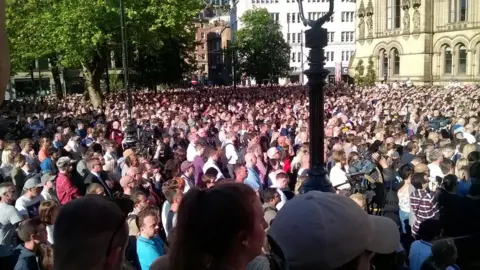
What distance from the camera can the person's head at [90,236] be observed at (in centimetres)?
230

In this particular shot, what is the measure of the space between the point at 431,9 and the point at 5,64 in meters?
56.4

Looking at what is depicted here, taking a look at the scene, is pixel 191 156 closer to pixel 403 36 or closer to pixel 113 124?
pixel 113 124

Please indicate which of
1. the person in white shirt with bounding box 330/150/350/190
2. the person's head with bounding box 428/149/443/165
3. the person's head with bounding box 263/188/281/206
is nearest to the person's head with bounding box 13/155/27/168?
the person's head with bounding box 263/188/281/206

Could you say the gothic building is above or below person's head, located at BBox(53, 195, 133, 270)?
above

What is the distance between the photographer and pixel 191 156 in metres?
11.1

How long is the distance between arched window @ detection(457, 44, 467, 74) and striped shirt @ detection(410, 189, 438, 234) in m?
48.1

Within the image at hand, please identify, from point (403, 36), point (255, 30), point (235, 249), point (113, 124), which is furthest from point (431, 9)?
point (235, 249)

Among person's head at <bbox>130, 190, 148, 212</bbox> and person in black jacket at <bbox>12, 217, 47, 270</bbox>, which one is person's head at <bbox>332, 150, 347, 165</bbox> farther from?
person in black jacket at <bbox>12, 217, 47, 270</bbox>

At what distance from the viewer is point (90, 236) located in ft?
7.55

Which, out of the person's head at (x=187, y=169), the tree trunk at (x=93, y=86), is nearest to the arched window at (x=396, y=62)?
the tree trunk at (x=93, y=86)

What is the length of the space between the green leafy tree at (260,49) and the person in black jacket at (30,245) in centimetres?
6779

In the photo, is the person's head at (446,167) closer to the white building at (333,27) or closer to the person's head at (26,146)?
the person's head at (26,146)

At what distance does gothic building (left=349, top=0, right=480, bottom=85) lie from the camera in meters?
49.6

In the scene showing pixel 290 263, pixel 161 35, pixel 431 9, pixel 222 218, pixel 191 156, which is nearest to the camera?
pixel 290 263
